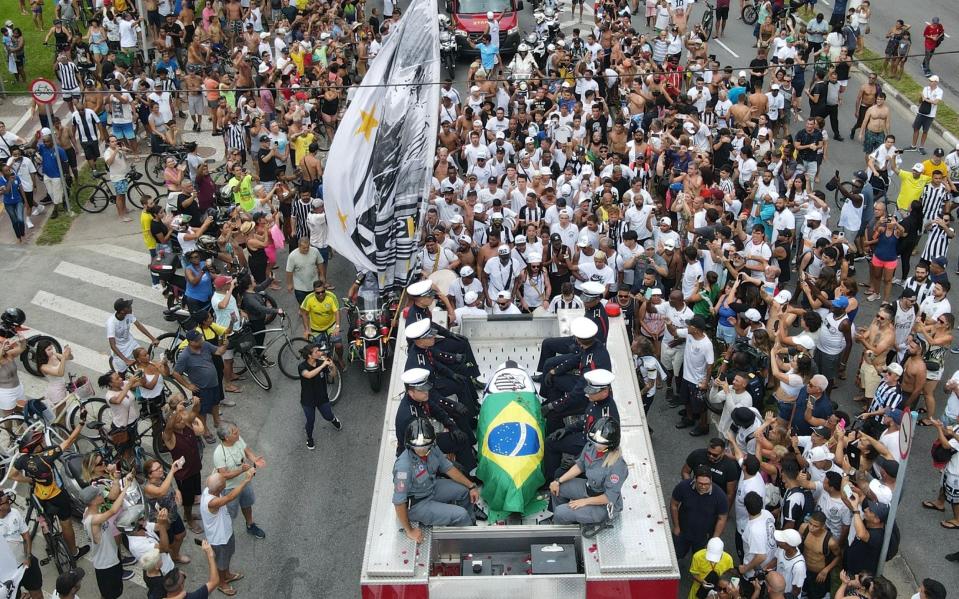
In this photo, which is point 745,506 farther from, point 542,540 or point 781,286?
point 781,286

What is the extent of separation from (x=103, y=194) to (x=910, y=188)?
15027mm

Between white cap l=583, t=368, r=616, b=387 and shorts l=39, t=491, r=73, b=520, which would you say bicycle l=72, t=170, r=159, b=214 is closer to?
shorts l=39, t=491, r=73, b=520

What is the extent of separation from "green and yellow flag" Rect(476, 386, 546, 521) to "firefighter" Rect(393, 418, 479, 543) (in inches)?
14.2

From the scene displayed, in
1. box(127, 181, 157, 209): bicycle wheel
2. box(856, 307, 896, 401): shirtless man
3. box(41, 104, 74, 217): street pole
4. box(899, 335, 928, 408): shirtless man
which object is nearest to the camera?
box(899, 335, 928, 408): shirtless man

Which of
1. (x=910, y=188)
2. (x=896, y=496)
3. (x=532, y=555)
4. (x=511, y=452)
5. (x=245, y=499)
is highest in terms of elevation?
(x=896, y=496)

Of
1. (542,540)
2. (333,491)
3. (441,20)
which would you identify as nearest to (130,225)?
(333,491)

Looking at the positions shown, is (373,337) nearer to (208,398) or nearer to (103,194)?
(208,398)

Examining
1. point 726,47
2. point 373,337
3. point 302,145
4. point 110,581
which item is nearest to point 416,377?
point 110,581

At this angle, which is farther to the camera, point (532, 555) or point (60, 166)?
point (60, 166)

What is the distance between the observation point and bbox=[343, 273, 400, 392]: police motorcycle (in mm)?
14406

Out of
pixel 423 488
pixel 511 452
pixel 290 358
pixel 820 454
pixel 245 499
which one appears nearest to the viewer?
pixel 423 488

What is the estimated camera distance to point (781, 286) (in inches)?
635

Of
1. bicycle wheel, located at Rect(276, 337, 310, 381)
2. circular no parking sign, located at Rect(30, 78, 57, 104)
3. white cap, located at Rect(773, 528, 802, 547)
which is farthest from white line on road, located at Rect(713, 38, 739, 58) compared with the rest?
white cap, located at Rect(773, 528, 802, 547)

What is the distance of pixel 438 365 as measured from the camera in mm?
11195
